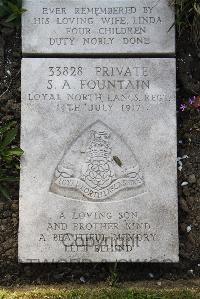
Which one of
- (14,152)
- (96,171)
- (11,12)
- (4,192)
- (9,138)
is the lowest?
(4,192)

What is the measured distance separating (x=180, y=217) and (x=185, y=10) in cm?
163

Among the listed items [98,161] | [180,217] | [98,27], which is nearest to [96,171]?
[98,161]

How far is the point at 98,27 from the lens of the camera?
14.4ft

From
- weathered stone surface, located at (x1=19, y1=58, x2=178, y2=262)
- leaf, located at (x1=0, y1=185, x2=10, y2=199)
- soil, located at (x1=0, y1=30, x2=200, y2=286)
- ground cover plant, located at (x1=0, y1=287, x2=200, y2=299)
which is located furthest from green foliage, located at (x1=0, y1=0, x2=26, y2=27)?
ground cover plant, located at (x1=0, y1=287, x2=200, y2=299)

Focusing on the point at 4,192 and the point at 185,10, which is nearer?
the point at 4,192

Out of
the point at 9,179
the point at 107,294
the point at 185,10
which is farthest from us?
the point at 185,10

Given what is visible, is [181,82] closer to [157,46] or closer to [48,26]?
[157,46]

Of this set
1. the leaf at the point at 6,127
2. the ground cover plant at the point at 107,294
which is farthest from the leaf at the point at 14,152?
the ground cover plant at the point at 107,294

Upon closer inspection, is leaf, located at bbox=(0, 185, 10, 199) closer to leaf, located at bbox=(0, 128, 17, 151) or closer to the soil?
the soil

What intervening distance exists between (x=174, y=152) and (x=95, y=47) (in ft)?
3.36

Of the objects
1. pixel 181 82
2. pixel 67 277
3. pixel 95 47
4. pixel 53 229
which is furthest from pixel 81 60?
pixel 67 277

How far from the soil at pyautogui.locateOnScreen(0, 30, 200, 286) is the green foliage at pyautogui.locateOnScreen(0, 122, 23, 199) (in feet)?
0.25

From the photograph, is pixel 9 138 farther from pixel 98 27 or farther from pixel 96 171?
pixel 98 27

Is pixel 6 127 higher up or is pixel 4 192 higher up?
pixel 6 127
